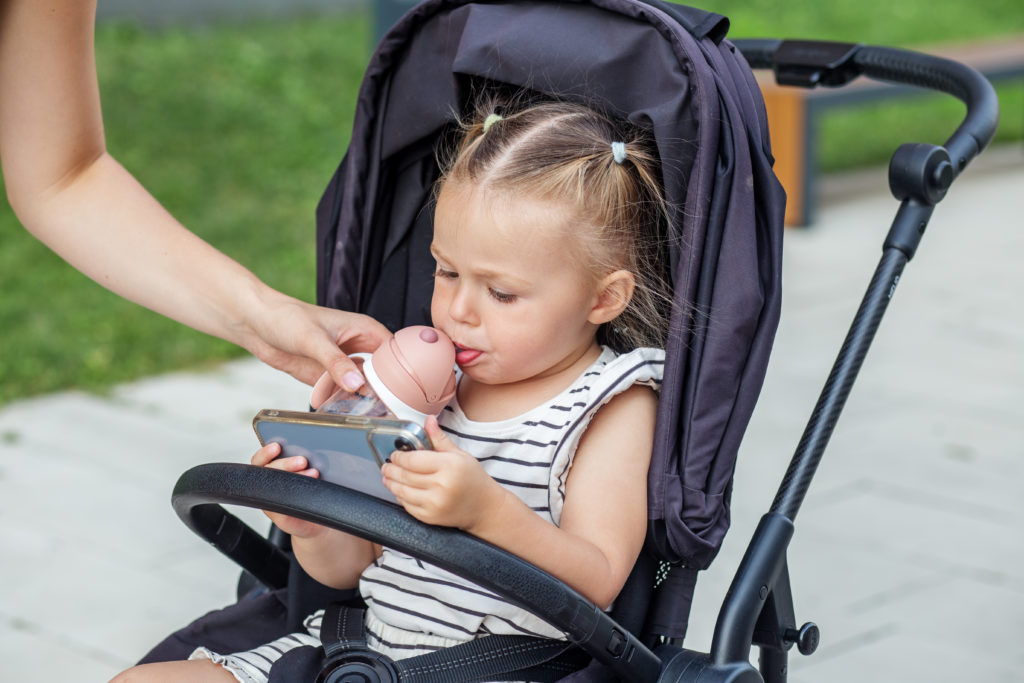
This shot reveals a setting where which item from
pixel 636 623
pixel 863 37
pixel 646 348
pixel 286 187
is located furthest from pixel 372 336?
pixel 863 37

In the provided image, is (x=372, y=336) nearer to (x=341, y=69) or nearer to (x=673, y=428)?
(x=673, y=428)

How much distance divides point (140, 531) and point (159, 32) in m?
6.41

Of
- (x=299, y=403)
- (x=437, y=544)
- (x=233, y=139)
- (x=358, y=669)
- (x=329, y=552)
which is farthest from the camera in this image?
(x=233, y=139)

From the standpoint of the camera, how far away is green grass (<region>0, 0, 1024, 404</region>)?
480cm

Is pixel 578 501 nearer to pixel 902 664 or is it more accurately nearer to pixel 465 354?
pixel 465 354

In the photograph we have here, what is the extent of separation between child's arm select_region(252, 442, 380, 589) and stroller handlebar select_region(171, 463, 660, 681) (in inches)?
10.5

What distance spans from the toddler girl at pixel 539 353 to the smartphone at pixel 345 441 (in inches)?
1.5

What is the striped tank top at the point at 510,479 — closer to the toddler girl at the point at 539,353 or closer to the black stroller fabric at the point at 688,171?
the toddler girl at the point at 539,353

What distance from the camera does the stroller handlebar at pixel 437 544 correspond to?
1.43m

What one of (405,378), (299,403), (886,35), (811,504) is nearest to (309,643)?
(405,378)

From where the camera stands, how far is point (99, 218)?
197cm

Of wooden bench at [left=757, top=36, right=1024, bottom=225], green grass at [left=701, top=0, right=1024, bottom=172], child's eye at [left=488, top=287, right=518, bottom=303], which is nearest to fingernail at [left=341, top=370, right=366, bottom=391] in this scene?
child's eye at [left=488, top=287, right=518, bottom=303]

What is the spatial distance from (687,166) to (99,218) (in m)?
0.88

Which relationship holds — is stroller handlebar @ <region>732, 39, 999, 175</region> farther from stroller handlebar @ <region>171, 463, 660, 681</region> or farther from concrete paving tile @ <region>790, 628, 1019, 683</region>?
concrete paving tile @ <region>790, 628, 1019, 683</region>
